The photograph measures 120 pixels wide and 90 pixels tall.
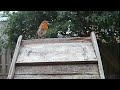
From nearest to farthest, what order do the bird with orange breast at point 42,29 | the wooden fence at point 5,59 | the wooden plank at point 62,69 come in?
the wooden plank at point 62,69
the wooden fence at point 5,59
the bird with orange breast at point 42,29

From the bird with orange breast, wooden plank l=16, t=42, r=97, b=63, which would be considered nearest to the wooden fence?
wooden plank l=16, t=42, r=97, b=63

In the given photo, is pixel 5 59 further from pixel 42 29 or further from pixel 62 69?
pixel 62 69

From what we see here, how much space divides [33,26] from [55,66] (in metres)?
0.59

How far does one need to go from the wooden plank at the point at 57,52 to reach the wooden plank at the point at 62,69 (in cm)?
6

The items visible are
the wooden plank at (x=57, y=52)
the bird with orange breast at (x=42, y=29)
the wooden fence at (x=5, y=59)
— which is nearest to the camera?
the wooden plank at (x=57, y=52)

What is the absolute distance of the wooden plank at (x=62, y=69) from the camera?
130cm

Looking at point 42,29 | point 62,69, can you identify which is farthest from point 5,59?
point 62,69

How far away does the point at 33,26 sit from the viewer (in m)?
1.86

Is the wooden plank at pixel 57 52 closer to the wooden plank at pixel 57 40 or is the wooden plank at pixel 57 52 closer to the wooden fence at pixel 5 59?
the wooden plank at pixel 57 40

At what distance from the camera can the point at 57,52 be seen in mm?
1518

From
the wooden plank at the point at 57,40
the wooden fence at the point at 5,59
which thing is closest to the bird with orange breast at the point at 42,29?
the wooden plank at the point at 57,40

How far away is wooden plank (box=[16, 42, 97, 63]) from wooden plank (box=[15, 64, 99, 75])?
0.19 feet

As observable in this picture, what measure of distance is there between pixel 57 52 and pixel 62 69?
18 cm
